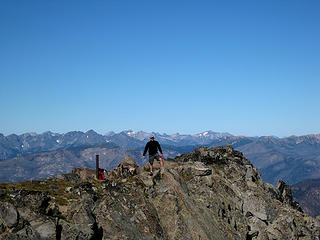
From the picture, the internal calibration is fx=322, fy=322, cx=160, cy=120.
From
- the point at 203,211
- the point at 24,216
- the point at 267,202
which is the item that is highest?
the point at 24,216

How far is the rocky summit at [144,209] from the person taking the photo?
2144cm

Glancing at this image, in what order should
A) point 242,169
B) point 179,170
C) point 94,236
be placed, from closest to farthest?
point 94,236
point 179,170
point 242,169

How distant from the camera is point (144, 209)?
26.6 meters

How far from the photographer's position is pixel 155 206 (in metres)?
28.1

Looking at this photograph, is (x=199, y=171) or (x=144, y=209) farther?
(x=199, y=171)

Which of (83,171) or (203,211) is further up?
(83,171)

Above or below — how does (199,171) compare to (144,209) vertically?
above

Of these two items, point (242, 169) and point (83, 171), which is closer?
point (83, 171)

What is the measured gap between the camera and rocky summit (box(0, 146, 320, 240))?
21438 mm

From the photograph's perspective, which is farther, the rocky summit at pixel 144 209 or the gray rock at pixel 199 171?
A: the gray rock at pixel 199 171

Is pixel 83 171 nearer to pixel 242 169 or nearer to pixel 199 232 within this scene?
pixel 199 232

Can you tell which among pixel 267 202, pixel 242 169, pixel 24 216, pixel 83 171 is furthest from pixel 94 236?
pixel 242 169

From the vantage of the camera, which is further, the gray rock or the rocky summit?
the gray rock

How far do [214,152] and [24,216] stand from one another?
3810 cm
